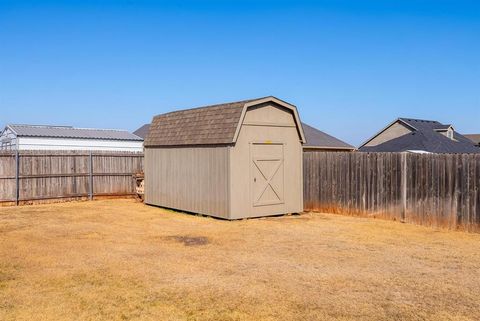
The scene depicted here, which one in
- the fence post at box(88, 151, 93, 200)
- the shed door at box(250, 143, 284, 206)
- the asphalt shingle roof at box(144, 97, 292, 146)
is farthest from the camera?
the fence post at box(88, 151, 93, 200)

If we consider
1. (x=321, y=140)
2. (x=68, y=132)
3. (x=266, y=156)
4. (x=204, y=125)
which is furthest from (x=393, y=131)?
(x=204, y=125)

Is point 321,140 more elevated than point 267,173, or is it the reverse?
point 321,140

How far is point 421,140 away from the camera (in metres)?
30.4

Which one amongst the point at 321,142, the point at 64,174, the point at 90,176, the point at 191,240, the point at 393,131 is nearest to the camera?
the point at 191,240

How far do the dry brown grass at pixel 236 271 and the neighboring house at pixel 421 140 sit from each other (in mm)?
17761

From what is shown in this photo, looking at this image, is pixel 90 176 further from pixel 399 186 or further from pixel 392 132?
pixel 392 132

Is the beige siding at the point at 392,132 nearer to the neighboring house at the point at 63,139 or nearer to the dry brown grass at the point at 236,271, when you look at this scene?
the neighboring house at the point at 63,139

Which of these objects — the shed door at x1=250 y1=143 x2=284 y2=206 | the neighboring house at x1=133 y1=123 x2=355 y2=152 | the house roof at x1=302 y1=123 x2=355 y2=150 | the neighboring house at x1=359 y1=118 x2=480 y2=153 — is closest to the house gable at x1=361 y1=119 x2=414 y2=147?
the neighboring house at x1=359 y1=118 x2=480 y2=153

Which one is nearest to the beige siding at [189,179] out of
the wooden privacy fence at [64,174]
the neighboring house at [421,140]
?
the wooden privacy fence at [64,174]

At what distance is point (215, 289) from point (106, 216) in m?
9.54

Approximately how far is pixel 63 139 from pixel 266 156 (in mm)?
21146

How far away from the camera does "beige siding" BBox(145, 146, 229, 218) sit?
14664mm

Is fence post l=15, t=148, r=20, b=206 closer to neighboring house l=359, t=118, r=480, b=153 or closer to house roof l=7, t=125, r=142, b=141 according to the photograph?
house roof l=7, t=125, r=142, b=141

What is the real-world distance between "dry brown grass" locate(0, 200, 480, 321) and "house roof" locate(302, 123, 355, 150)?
1627 cm
